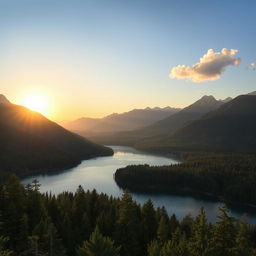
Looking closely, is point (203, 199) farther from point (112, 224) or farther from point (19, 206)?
point (19, 206)

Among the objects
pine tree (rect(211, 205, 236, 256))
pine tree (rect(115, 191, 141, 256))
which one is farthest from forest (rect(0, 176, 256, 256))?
pine tree (rect(211, 205, 236, 256))

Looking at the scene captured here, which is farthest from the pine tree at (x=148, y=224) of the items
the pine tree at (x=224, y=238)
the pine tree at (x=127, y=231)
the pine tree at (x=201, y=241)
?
the pine tree at (x=224, y=238)

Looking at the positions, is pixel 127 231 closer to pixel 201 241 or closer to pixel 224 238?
pixel 201 241

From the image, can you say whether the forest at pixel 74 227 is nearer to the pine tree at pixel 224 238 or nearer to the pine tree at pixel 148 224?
the pine tree at pixel 148 224

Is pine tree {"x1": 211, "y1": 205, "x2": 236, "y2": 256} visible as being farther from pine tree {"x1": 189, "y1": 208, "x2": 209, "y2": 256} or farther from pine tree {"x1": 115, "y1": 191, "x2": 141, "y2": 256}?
pine tree {"x1": 115, "y1": 191, "x2": 141, "y2": 256}

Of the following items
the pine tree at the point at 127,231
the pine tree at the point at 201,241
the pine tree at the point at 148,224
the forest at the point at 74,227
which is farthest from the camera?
the pine tree at the point at 148,224

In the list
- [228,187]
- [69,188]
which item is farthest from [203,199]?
[69,188]

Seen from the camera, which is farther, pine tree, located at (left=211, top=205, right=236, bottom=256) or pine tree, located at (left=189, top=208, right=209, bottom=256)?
pine tree, located at (left=211, top=205, right=236, bottom=256)

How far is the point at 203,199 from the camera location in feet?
595

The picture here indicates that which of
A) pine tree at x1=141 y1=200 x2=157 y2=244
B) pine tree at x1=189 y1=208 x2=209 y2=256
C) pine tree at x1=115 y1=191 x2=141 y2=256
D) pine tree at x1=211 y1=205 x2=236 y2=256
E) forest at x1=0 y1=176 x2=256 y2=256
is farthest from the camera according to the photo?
pine tree at x1=141 y1=200 x2=157 y2=244

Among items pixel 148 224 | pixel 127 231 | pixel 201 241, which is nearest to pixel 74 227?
pixel 127 231

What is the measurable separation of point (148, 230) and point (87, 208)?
15629 millimetres

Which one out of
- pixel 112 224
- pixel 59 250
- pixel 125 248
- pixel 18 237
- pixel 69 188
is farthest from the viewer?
pixel 69 188

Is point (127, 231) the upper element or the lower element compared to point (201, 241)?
lower
